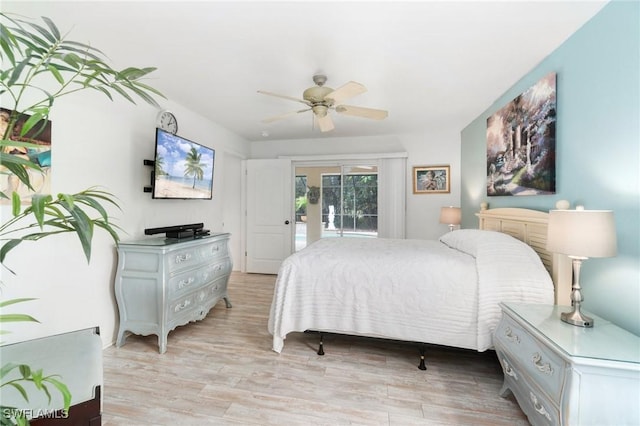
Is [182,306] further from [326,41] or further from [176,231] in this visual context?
[326,41]

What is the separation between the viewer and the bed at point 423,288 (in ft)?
6.61

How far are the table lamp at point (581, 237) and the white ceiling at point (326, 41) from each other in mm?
1254

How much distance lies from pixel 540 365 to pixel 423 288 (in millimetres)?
797

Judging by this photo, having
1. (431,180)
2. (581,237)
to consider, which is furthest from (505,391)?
(431,180)

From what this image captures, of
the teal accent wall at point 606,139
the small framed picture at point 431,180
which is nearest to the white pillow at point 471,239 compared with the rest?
the teal accent wall at point 606,139

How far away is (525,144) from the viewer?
254cm

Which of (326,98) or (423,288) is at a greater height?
(326,98)

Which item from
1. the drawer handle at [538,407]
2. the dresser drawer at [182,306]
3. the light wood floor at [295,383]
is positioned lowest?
the light wood floor at [295,383]

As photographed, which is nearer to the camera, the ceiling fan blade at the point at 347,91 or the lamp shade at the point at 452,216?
the ceiling fan blade at the point at 347,91

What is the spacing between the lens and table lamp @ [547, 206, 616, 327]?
1441 mm

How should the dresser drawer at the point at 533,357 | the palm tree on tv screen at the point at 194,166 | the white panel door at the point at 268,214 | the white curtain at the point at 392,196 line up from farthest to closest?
1. the white panel door at the point at 268,214
2. the white curtain at the point at 392,196
3. the palm tree on tv screen at the point at 194,166
4. the dresser drawer at the point at 533,357

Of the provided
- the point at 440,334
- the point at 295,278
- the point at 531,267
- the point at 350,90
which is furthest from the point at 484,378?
the point at 350,90

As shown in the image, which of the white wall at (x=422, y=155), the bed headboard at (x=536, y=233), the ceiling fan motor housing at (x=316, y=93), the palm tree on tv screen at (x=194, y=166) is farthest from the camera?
the white wall at (x=422, y=155)

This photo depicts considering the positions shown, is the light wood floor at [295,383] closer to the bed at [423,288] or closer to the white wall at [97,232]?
the bed at [423,288]
